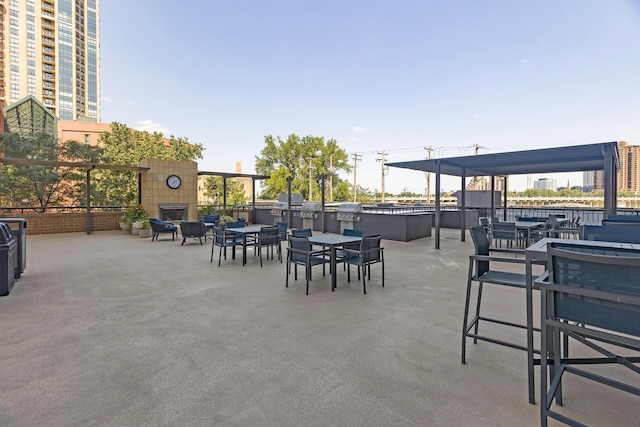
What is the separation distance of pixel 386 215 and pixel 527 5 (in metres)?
9.50

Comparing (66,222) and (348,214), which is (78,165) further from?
(348,214)

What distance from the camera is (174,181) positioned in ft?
42.7

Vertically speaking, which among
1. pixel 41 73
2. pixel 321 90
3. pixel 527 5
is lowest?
pixel 527 5

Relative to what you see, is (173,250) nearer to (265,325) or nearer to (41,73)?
(265,325)

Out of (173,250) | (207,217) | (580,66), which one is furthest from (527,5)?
(173,250)

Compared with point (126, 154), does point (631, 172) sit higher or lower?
higher

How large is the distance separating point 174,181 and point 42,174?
20.1ft

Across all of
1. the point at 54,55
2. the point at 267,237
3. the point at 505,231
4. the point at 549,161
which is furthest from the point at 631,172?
the point at 54,55

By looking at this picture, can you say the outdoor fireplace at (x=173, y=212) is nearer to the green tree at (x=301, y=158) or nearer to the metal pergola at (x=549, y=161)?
the metal pergola at (x=549, y=161)

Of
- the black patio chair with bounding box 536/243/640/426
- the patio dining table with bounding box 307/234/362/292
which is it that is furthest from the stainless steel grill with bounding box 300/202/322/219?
the black patio chair with bounding box 536/243/640/426

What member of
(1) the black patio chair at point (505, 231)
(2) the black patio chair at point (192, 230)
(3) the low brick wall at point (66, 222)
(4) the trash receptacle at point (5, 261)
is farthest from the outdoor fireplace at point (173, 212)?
(1) the black patio chair at point (505, 231)

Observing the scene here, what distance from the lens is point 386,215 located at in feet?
33.5

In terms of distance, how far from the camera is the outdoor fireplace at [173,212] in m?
12.7

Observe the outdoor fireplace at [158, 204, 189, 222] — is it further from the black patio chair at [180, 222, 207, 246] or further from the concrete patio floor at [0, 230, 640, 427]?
the concrete patio floor at [0, 230, 640, 427]
